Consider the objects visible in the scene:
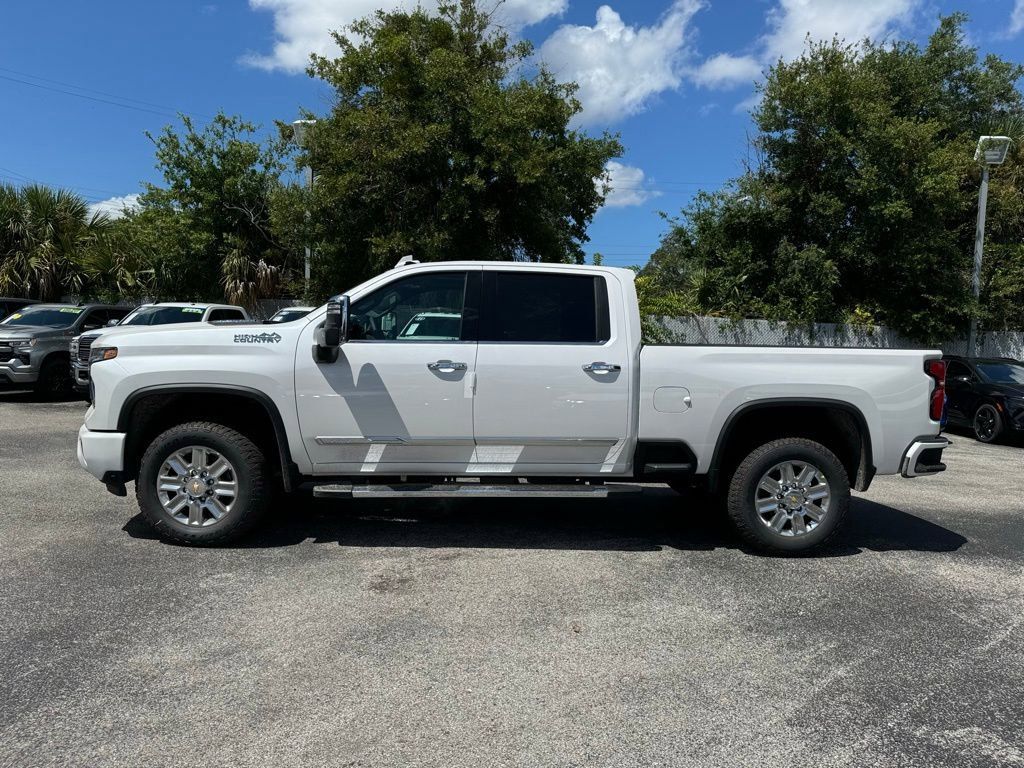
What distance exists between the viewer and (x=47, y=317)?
45.1 ft

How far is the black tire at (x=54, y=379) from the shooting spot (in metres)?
13.0

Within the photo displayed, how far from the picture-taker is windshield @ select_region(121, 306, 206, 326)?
12953 millimetres

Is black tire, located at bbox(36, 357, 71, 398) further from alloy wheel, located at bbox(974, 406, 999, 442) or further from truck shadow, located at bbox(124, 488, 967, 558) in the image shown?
alloy wheel, located at bbox(974, 406, 999, 442)

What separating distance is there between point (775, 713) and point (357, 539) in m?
3.33

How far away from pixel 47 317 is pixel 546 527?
39.2 feet

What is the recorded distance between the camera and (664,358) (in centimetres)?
523

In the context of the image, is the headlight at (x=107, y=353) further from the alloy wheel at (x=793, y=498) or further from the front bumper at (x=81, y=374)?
the front bumper at (x=81, y=374)

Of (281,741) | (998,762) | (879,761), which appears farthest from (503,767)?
(998,762)

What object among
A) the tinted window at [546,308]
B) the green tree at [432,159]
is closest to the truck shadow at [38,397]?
the green tree at [432,159]

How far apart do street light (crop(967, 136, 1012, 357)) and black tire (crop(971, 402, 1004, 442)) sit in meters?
5.07

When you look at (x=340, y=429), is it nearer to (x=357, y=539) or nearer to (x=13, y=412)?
(x=357, y=539)

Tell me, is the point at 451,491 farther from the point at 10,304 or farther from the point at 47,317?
the point at 10,304

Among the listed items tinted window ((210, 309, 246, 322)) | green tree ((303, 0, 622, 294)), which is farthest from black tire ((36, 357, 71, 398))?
green tree ((303, 0, 622, 294))

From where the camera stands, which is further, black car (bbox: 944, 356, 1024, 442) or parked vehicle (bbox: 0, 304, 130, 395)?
parked vehicle (bbox: 0, 304, 130, 395)
